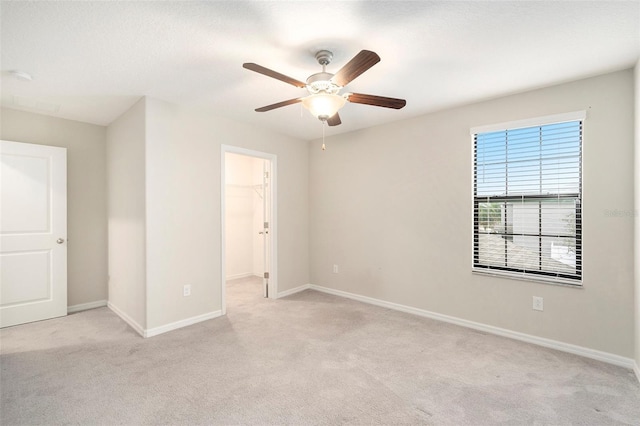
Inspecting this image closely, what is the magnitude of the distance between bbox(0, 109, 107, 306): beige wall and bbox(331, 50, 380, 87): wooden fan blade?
379cm

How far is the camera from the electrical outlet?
2880 millimetres

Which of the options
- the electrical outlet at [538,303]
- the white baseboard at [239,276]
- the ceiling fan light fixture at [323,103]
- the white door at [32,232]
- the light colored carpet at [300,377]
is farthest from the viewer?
the white baseboard at [239,276]

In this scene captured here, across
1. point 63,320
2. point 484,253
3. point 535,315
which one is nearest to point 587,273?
point 535,315

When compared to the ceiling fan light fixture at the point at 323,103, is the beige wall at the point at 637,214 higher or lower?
lower

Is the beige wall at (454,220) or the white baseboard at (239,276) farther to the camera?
the white baseboard at (239,276)

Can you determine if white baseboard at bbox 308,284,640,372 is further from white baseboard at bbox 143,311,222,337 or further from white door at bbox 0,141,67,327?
white door at bbox 0,141,67,327

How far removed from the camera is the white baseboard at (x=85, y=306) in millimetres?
3865

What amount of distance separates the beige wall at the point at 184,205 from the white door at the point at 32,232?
5.04 feet

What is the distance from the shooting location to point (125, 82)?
2.72m

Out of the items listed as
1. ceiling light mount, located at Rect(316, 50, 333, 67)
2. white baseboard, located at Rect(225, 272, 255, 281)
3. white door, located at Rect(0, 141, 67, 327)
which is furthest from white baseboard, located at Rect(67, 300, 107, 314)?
ceiling light mount, located at Rect(316, 50, 333, 67)

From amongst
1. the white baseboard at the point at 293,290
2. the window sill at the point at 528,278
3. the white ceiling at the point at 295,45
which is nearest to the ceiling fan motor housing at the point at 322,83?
the white ceiling at the point at 295,45

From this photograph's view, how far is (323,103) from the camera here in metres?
2.15

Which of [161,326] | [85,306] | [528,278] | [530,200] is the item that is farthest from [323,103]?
[85,306]

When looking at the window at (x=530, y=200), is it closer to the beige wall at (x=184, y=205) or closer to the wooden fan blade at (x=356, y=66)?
the wooden fan blade at (x=356, y=66)
